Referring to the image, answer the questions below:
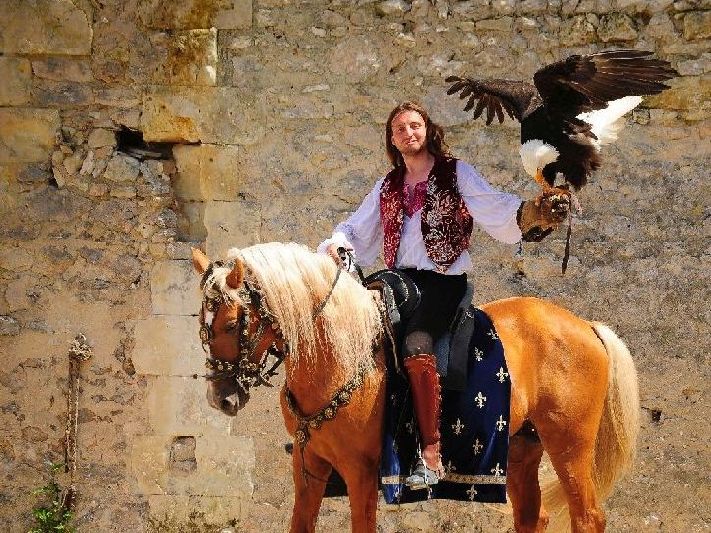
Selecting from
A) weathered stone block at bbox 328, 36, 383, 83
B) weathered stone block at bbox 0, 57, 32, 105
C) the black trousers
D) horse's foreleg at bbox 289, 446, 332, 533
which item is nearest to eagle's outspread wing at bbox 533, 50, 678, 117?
the black trousers

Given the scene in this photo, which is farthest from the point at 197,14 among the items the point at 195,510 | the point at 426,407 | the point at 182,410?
the point at 426,407

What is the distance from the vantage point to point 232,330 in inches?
135

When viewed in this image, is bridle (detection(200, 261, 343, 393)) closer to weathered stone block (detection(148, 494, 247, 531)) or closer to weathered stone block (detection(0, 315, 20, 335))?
weathered stone block (detection(148, 494, 247, 531))

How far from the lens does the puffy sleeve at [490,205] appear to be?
151 inches

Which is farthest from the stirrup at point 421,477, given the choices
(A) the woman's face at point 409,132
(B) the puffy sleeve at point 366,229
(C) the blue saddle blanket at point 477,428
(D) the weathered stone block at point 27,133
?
(D) the weathered stone block at point 27,133

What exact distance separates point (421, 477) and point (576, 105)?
1499 mm

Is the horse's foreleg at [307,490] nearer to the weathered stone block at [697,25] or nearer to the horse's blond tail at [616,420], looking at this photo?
the horse's blond tail at [616,420]

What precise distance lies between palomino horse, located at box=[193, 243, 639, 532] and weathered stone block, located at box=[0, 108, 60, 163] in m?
2.35

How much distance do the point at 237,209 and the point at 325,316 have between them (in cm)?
200

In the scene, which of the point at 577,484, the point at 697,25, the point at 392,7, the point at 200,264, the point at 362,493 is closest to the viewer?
the point at 200,264

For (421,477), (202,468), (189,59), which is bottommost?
(202,468)

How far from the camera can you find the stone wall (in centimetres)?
526

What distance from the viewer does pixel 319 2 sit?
5.38 meters

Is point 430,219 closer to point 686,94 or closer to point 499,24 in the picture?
point 499,24
